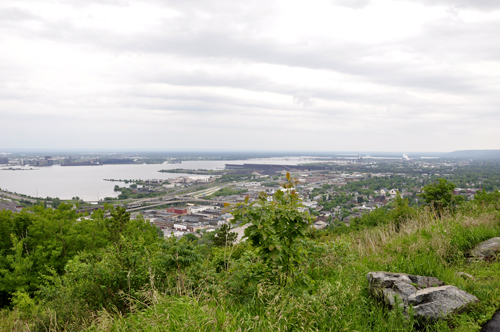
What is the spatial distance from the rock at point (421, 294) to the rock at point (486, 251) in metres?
1.71

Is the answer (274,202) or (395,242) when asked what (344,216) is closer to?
(395,242)

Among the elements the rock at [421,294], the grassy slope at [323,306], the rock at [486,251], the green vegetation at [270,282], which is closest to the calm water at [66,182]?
the green vegetation at [270,282]

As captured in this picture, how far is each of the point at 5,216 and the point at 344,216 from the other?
29842 mm

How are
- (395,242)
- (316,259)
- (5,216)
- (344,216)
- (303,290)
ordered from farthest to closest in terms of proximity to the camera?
(344,216), (5,216), (395,242), (316,259), (303,290)

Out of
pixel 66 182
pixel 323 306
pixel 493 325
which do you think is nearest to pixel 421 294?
pixel 493 325

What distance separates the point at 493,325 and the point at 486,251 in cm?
252

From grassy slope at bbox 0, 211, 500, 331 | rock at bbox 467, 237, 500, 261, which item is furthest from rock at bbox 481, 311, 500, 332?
rock at bbox 467, 237, 500, 261

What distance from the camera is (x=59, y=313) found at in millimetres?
4695

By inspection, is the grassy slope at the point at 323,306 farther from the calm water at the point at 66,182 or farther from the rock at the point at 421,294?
the calm water at the point at 66,182

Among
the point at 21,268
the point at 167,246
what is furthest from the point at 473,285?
the point at 21,268

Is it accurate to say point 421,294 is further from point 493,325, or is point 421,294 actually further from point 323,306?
point 323,306

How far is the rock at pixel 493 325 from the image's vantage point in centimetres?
318

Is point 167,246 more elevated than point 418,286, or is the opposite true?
point 167,246

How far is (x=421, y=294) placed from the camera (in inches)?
144
